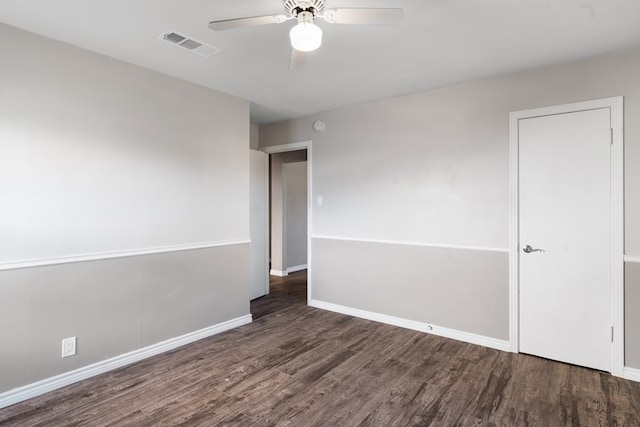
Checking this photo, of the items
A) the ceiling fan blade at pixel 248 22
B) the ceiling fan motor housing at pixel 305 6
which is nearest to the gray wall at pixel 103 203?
the ceiling fan blade at pixel 248 22

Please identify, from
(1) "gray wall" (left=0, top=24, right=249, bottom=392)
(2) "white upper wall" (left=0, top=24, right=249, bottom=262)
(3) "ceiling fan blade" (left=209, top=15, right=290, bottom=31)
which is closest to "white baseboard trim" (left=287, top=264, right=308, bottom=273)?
(1) "gray wall" (left=0, top=24, right=249, bottom=392)

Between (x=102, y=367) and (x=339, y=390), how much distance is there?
1.86m

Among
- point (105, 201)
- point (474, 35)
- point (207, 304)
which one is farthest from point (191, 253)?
point (474, 35)

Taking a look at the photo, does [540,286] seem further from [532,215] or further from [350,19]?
[350,19]

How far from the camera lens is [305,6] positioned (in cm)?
175

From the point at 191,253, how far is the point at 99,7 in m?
2.05

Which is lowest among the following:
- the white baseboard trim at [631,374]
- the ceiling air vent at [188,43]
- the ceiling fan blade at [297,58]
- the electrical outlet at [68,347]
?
the white baseboard trim at [631,374]

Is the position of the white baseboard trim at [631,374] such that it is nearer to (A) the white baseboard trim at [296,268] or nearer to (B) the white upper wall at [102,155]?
(B) the white upper wall at [102,155]

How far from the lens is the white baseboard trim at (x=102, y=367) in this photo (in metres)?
2.23

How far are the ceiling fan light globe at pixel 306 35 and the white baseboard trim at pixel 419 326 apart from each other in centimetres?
294

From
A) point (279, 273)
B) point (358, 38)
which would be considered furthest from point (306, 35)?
point (279, 273)

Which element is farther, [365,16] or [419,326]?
[419,326]

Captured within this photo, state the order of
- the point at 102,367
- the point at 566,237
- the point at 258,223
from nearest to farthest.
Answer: the point at 102,367 → the point at 566,237 → the point at 258,223

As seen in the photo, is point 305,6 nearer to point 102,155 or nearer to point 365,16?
point 365,16
